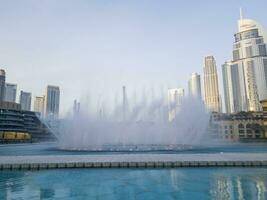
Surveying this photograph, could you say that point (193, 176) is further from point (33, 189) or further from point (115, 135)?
point (115, 135)

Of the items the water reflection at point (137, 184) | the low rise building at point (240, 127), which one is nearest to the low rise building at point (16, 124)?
the low rise building at point (240, 127)

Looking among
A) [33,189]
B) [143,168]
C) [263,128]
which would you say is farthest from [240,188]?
[263,128]

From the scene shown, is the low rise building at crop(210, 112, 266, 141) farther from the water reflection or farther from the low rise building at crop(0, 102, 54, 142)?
the water reflection

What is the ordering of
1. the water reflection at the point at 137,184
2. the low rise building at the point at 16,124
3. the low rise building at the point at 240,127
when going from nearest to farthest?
the water reflection at the point at 137,184, the low rise building at the point at 16,124, the low rise building at the point at 240,127

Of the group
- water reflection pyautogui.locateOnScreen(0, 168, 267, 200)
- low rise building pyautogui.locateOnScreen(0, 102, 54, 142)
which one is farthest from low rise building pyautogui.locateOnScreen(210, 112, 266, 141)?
water reflection pyautogui.locateOnScreen(0, 168, 267, 200)

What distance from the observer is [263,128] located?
13700 centimetres

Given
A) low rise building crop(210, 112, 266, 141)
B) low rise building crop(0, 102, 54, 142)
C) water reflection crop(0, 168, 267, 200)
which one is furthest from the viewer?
low rise building crop(210, 112, 266, 141)

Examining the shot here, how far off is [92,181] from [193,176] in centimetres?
766

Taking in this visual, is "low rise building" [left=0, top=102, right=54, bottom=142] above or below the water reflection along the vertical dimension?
above

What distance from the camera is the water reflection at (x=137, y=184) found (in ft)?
48.6

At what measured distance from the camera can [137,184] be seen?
17562mm

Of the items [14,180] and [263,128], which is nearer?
[14,180]

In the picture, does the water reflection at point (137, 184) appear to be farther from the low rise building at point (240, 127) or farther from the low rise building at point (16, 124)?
the low rise building at point (240, 127)

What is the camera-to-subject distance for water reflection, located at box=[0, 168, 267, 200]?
1483 cm
